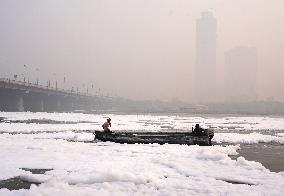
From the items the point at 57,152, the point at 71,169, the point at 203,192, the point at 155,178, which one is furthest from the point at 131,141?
the point at 203,192

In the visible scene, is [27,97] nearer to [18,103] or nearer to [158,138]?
[18,103]

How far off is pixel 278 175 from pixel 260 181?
1.90 meters

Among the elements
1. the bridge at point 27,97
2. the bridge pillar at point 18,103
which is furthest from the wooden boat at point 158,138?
the bridge pillar at point 18,103

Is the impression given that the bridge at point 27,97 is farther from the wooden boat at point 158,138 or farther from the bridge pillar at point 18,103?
the wooden boat at point 158,138

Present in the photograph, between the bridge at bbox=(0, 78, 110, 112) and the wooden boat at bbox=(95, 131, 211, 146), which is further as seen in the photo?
the bridge at bbox=(0, 78, 110, 112)

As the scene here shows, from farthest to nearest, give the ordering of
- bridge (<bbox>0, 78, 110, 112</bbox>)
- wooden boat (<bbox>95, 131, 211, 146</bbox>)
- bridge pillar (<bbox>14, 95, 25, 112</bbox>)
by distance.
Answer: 1. bridge pillar (<bbox>14, 95, 25, 112</bbox>)
2. bridge (<bbox>0, 78, 110, 112</bbox>)
3. wooden boat (<bbox>95, 131, 211, 146</bbox>)

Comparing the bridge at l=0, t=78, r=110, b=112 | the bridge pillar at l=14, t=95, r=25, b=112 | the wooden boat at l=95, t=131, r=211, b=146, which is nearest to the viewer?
the wooden boat at l=95, t=131, r=211, b=146

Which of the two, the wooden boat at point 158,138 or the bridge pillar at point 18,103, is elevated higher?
the bridge pillar at point 18,103

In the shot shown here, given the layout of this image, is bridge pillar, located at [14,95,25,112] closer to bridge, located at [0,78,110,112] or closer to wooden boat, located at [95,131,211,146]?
bridge, located at [0,78,110,112]

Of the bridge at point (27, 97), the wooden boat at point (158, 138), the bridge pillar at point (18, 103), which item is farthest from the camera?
A: the bridge pillar at point (18, 103)

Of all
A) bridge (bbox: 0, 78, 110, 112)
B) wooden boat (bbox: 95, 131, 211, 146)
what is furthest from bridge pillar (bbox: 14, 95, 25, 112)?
wooden boat (bbox: 95, 131, 211, 146)

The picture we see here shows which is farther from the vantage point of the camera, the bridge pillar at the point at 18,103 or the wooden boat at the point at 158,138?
the bridge pillar at the point at 18,103

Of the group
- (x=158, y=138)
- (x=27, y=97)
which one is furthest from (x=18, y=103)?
(x=158, y=138)

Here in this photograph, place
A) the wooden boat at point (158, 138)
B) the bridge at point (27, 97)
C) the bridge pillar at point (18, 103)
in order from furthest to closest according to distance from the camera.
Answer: the bridge pillar at point (18, 103), the bridge at point (27, 97), the wooden boat at point (158, 138)
